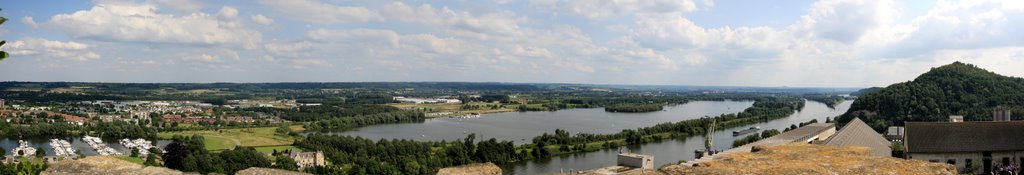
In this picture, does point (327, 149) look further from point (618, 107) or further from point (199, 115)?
point (618, 107)

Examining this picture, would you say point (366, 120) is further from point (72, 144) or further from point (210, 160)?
point (210, 160)

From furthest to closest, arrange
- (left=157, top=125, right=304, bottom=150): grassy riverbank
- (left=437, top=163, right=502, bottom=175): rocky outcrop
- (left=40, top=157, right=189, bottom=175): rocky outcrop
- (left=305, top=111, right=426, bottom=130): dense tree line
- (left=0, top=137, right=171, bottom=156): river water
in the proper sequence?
(left=305, top=111, right=426, bottom=130): dense tree line < (left=157, top=125, right=304, bottom=150): grassy riverbank < (left=0, top=137, right=171, bottom=156): river water < (left=40, top=157, right=189, bottom=175): rocky outcrop < (left=437, top=163, right=502, bottom=175): rocky outcrop

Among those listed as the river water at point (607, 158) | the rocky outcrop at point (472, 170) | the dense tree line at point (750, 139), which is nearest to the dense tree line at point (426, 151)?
Result: the dense tree line at point (750, 139)

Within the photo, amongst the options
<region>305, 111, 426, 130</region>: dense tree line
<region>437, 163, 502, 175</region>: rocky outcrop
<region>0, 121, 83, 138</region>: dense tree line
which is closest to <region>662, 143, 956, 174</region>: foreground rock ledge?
<region>437, 163, 502, 175</region>: rocky outcrop

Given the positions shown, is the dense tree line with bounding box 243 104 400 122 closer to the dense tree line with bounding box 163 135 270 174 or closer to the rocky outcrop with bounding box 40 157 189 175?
the dense tree line with bounding box 163 135 270 174

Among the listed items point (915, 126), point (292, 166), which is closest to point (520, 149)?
point (292, 166)
